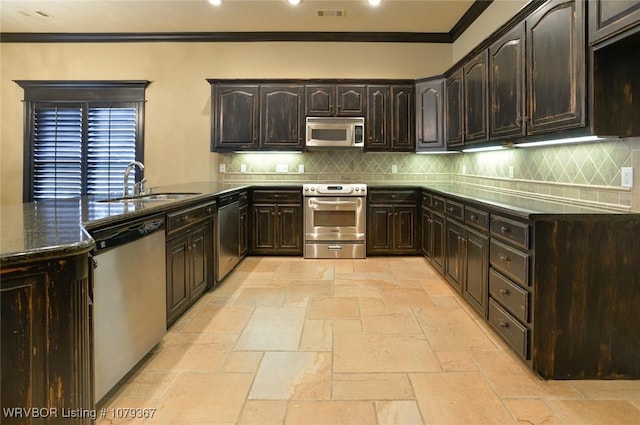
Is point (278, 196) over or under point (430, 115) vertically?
under

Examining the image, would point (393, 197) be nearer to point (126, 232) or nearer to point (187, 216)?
point (187, 216)

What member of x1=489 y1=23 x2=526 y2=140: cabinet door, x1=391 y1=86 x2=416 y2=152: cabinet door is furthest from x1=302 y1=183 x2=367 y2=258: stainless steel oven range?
x1=489 y1=23 x2=526 y2=140: cabinet door

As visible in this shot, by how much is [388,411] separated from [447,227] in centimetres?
243

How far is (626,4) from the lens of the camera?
1.84 meters

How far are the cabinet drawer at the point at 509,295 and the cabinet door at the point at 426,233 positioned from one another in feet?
6.38

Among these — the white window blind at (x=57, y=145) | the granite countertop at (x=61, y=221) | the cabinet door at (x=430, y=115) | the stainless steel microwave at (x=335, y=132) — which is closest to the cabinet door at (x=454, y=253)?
the granite countertop at (x=61, y=221)

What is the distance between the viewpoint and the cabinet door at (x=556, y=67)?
2.23 meters

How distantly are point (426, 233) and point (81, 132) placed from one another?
16.8 ft

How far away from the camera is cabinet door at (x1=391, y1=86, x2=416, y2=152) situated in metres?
5.36

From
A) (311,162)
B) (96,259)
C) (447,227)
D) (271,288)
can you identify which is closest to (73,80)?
(311,162)

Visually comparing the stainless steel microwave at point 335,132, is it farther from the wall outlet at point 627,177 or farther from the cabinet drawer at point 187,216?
the wall outlet at point 627,177

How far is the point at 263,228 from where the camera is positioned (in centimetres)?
521

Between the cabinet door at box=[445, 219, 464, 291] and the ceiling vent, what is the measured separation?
2.96 meters

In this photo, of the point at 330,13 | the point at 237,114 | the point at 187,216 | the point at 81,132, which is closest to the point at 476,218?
the point at 187,216
